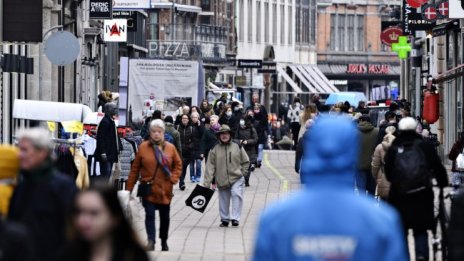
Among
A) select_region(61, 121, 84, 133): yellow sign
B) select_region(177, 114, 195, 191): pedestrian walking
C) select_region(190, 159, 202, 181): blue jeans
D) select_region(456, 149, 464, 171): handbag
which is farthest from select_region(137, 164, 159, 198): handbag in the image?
select_region(190, 159, 202, 181): blue jeans

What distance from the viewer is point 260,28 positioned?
9844cm

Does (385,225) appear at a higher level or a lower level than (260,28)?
lower

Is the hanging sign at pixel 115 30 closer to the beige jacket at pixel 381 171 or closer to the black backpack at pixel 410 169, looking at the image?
the beige jacket at pixel 381 171

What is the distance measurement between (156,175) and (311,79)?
85.5 meters

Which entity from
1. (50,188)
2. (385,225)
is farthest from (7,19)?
(385,225)

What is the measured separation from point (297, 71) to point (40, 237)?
94.0 m

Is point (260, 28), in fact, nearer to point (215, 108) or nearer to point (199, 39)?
point (199, 39)

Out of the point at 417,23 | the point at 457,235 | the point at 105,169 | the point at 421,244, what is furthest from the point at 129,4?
the point at 457,235

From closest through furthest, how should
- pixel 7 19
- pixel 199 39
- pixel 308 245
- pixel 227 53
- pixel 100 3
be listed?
pixel 308 245, pixel 7 19, pixel 100 3, pixel 199 39, pixel 227 53

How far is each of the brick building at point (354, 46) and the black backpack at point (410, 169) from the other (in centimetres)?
10436

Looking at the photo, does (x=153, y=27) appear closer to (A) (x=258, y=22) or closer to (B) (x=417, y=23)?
(A) (x=258, y=22)

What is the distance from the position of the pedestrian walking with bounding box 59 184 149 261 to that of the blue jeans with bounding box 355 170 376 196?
58.9ft

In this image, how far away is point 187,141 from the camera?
36.3m

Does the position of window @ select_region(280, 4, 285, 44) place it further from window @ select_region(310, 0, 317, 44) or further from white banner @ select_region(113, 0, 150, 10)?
white banner @ select_region(113, 0, 150, 10)
